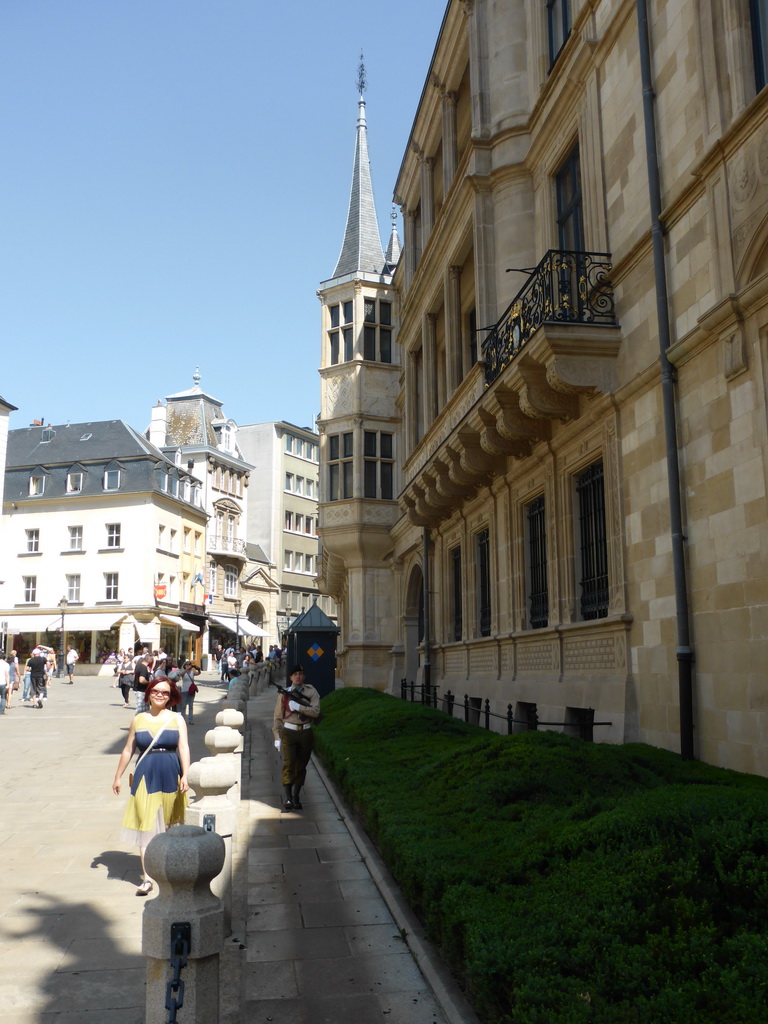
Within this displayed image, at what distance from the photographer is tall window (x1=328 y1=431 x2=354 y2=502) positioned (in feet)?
95.8

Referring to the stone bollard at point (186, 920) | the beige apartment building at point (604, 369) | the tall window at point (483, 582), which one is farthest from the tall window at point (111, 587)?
the stone bollard at point (186, 920)

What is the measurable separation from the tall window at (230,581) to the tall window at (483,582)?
48.5 m

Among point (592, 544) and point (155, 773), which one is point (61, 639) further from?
point (155, 773)

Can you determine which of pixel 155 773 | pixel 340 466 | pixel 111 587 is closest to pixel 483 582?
pixel 155 773

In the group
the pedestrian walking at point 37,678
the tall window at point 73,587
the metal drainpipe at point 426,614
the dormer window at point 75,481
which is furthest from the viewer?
the dormer window at point 75,481

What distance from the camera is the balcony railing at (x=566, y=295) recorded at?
38.1 ft

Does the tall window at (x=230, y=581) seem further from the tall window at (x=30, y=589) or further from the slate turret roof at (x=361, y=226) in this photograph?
the slate turret roof at (x=361, y=226)

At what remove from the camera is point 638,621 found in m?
10.7

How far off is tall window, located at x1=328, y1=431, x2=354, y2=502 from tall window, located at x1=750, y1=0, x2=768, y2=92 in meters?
20.9

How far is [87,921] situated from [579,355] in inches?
329

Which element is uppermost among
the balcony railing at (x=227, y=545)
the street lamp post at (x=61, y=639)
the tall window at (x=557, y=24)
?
the tall window at (x=557, y=24)

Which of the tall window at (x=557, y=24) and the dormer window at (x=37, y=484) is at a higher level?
the dormer window at (x=37, y=484)

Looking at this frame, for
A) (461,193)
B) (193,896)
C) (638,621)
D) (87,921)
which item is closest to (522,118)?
(461,193)

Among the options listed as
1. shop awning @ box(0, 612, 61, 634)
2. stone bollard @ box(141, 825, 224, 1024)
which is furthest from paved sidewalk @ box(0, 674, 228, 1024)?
shop awning @ box(0, 612, 61, 634)
